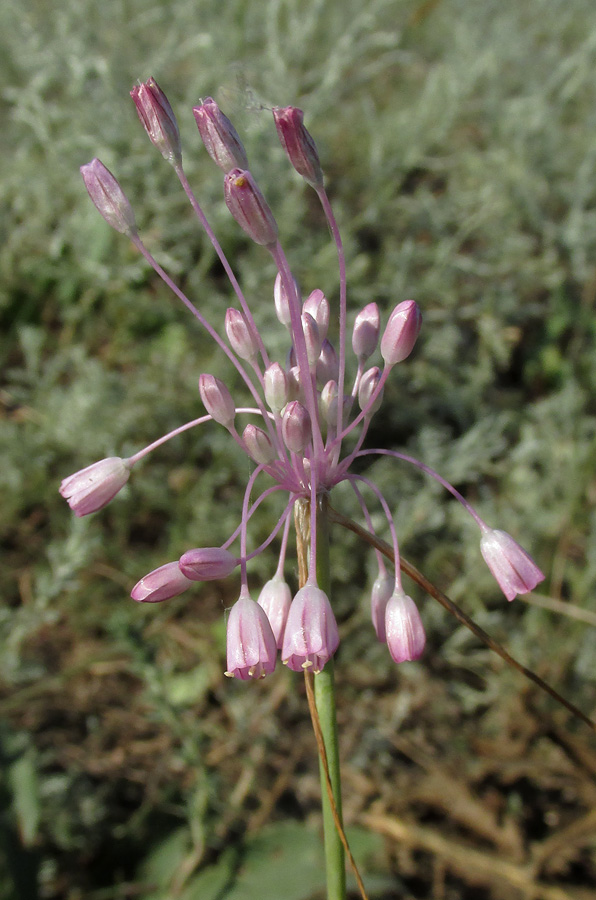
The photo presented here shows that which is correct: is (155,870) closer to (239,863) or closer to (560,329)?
(239,863)

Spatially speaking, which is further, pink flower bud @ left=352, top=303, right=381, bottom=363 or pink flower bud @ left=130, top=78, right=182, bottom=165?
pink flower bud @ left=352, top=303, right=381, bottom=363

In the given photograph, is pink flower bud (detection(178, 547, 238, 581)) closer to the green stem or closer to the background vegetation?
the green stem

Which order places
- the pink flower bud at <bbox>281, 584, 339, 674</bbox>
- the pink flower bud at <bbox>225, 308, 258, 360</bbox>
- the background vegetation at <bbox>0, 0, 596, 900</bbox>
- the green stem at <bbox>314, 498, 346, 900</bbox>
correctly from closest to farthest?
the pink flower bud at <bbox>281, 584, 339, 674</bbox> < the green stem at <bbox>314, 498, 346, 900</bbox> < the pink flower bud at <bbox>225, 308, 258, 360</bbox> < the background vegetation at <bbox>0, 0, 596, 900</bbox>

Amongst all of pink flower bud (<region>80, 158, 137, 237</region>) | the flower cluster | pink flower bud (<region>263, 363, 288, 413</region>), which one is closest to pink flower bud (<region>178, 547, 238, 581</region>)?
the flower cluster

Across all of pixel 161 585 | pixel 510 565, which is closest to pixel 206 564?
pixel 161 585

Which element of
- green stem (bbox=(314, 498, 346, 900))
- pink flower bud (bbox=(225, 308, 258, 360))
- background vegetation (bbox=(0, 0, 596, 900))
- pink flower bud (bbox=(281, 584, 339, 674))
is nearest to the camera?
pink flower bud (bbox=(281, 584, 339, 674))

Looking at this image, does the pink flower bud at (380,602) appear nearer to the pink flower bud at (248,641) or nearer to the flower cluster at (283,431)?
the flower cluster at (283,431)

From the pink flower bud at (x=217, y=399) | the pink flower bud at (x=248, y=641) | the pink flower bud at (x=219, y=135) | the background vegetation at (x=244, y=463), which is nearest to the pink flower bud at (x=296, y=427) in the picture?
the pink flower bud at (x=217, y=399)

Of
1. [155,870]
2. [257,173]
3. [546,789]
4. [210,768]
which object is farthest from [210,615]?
[257,173]
